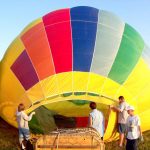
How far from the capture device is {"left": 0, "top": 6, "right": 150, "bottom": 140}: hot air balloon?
8.84 meters

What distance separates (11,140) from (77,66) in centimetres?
263

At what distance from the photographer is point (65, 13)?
10.5 metres

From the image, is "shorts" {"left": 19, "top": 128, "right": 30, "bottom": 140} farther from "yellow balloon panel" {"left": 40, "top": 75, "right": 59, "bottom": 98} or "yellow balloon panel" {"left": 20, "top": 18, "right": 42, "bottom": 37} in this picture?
"yellow balloon panel" {"left": 20, "top": 18, "right": 42, "bottom": 37}

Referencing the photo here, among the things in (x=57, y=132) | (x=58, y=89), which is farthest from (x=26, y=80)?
(x=57, y=132)

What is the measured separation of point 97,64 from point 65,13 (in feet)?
6.73

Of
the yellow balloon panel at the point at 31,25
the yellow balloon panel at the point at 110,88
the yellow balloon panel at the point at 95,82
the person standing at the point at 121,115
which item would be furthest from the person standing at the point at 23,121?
the yellow balloon panel at the point at 31,25

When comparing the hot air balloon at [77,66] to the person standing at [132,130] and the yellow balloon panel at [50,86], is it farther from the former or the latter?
the person standing at [132,130]

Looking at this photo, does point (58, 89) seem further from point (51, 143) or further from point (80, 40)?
point (51, 143)

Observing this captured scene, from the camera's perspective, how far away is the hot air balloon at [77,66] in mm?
8844

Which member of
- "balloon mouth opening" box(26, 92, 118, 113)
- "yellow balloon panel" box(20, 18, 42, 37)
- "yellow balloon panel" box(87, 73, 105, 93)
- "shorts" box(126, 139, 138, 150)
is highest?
"yellow balloon panel" box(20, 18, 42, 37)

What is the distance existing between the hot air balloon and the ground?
1.66 ft

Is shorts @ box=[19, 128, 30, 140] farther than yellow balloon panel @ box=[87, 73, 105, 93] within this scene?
No

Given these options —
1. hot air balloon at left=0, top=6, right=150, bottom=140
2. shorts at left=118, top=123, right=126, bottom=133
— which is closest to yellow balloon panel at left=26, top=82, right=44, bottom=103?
hot air balloon at left=0, top=6, right=150, bottom=140

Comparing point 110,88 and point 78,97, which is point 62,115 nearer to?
point 110,88
